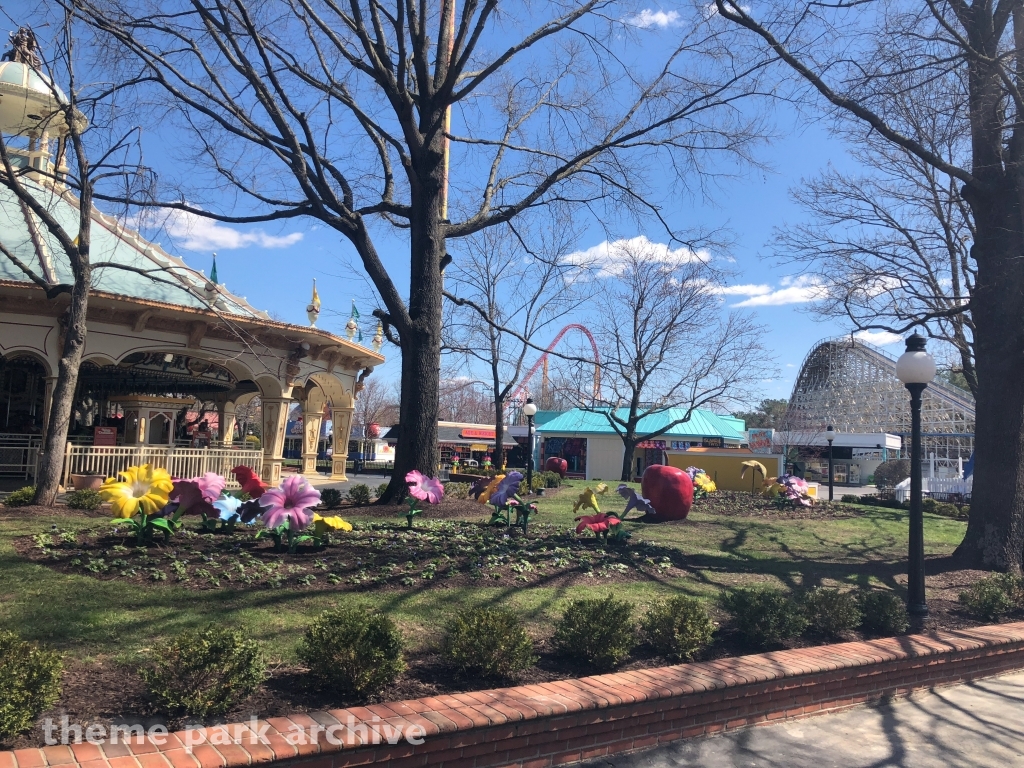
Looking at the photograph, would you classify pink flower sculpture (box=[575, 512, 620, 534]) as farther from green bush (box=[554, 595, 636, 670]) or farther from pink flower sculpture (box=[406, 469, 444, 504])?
green bush (box=[554, 595, 636, 670])

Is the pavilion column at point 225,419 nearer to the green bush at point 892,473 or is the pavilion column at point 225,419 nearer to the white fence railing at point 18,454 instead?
the white fence railing at point 18,454

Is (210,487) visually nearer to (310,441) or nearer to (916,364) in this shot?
(916,364)

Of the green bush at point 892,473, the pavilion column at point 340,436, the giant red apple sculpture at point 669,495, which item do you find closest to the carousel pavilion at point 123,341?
the pavilion column at point 340,436

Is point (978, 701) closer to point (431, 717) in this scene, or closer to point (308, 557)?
point (431, 717)

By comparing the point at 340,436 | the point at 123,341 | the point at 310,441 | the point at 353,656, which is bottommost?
the point at 353,656

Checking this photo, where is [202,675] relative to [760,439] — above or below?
below

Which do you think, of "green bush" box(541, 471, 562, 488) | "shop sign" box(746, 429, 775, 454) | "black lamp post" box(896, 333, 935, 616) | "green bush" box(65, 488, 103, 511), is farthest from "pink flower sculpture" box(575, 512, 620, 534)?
"shop sign" box(746, 429, 775, 454)

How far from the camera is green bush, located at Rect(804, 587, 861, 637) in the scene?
→ 6.52 meters

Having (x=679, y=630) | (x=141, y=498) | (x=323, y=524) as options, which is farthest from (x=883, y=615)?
(x=141, y=498)

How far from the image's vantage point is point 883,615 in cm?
683

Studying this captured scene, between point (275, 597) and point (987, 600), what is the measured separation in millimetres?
7074

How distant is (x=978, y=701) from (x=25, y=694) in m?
6.70

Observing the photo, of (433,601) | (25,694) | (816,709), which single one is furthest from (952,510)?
(25,694)

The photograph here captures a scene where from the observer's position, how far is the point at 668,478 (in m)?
14.6
